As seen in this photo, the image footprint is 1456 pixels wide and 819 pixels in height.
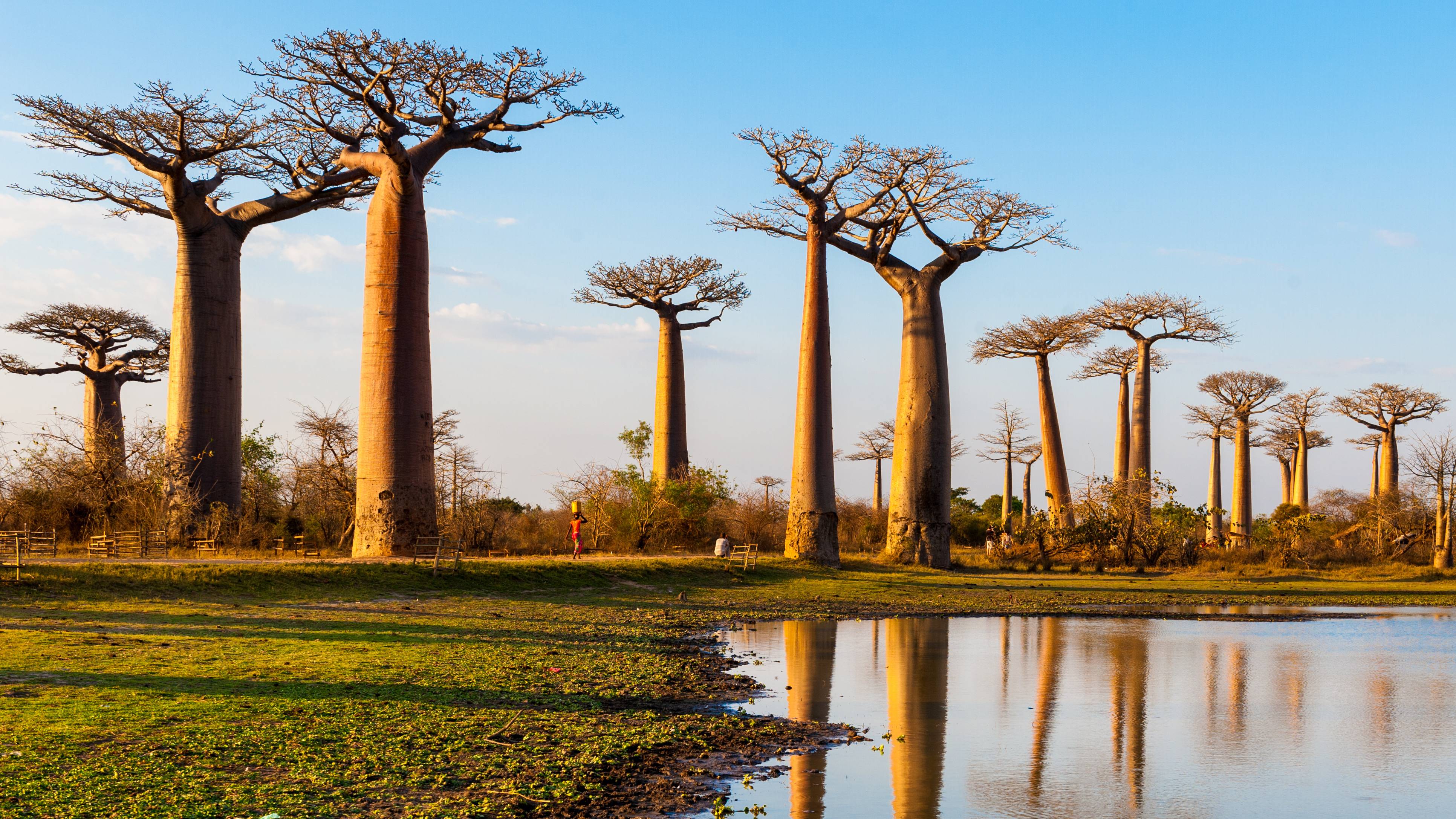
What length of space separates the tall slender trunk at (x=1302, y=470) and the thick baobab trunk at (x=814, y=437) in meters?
29.9

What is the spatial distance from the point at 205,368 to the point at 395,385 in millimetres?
6711

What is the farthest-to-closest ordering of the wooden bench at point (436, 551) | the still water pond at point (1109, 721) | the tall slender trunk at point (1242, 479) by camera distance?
1. the tall slender trunk at point (1242, 479)
2. the wooden bench at point (436, 551)
3. the still water pond at point (1109, 721)

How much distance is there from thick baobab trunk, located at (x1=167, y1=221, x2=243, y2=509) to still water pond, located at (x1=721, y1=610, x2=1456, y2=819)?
49.3 ft

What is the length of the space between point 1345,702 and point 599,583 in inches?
457

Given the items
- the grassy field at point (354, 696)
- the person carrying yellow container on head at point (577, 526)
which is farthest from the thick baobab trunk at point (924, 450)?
the grassy field at point (354, 696)

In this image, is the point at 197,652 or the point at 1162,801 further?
the point at 197,652

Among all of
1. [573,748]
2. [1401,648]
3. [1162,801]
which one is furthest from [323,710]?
[1401,648]

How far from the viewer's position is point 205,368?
23.6 metres

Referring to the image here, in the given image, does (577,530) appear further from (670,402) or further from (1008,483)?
(1008,483)

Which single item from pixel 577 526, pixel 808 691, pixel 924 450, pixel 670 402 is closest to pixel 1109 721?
pixel 808 691

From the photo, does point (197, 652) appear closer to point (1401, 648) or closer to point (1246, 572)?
point (1401, 648)

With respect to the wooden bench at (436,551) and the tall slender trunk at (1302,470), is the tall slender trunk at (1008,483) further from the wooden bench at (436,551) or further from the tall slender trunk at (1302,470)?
the wooden bench at (436,551)

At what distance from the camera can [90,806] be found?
4266mm

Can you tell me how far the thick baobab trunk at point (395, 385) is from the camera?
19375 millimetres
